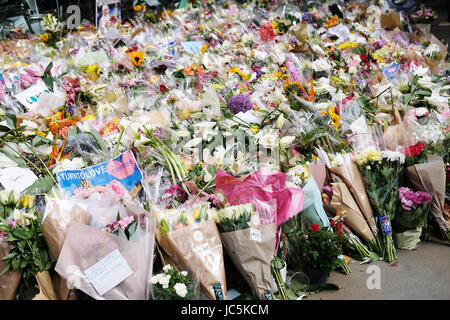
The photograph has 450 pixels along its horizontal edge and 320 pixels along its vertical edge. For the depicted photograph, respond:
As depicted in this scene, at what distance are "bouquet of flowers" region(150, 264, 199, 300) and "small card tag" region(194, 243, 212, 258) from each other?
4.2 inches

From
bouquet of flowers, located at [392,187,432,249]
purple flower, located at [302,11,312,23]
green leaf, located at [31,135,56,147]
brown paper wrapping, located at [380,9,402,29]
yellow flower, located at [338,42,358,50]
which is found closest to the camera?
bouquet of flowers, located at [392,187,432,249]

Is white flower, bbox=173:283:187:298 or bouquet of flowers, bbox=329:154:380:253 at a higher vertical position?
white flower, bbox=173:283:187:298

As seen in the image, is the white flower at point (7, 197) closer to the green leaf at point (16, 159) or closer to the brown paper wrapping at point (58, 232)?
the brown paper wrapping at point (58, 232)

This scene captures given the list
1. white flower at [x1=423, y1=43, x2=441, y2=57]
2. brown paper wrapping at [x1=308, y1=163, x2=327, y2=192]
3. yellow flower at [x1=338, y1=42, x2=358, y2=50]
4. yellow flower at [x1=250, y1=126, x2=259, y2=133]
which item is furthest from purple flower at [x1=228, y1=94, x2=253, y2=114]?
white flower at [x1=423, y1=43, x2=441, y2=57]

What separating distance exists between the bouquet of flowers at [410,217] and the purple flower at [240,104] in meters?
1.13

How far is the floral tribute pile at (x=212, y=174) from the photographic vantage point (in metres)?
1.69

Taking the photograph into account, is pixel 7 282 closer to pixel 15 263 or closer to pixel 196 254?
pixel 15 263

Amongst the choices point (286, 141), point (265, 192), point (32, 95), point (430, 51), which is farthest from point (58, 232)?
point (430, 51)

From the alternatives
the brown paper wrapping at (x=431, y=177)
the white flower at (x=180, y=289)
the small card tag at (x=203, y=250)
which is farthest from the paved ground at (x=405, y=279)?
the white flower at (x=180, y=289)

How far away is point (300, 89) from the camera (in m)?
2.83

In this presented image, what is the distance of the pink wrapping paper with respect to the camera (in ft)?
6.25

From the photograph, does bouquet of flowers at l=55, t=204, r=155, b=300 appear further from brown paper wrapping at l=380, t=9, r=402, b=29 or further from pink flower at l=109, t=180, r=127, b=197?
brown paper wrapping at l=380, t=9, r=402, b=29

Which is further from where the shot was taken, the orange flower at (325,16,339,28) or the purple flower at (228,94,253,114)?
the orange flower at (325,16,339,28)
